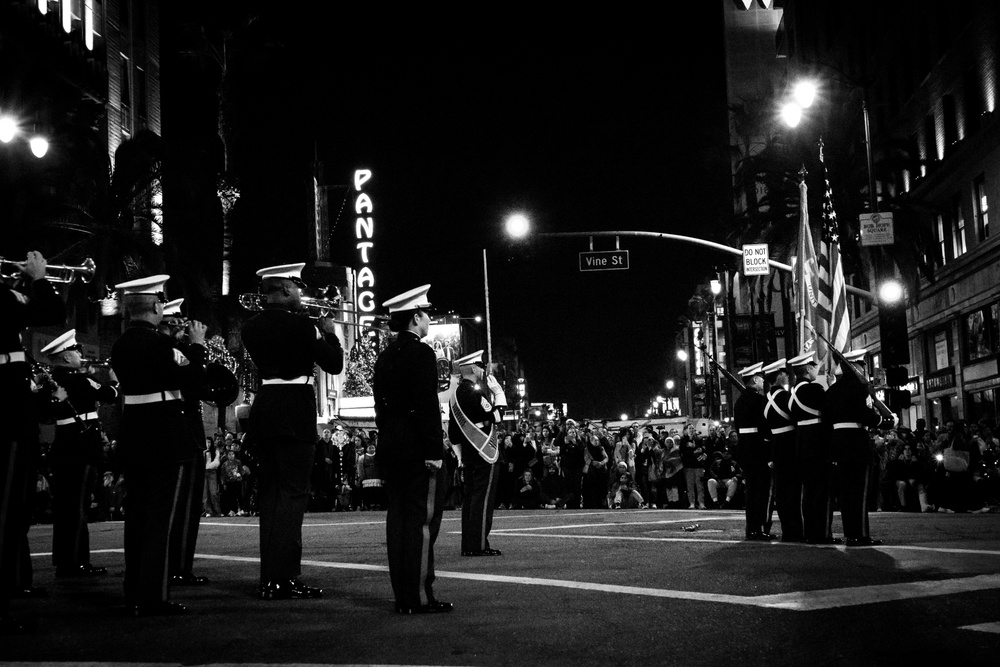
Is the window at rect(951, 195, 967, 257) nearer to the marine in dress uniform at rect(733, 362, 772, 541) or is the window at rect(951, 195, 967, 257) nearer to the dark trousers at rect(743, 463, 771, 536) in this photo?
the marine in dress uniform at rect(733, 362, 772, 541)

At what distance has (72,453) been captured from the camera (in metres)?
10.4

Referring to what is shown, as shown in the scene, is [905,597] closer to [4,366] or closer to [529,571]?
[529,571]

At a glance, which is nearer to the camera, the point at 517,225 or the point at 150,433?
the point at 150,433

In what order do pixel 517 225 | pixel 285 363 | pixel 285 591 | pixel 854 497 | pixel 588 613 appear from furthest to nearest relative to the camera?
pixel 517 225 < pixel 854 497 < pixel 285 363 < pixel 285 591 < pixel 588 613

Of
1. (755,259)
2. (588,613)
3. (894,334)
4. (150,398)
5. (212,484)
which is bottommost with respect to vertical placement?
(588,613)

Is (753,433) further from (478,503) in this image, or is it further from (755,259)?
(755,259)

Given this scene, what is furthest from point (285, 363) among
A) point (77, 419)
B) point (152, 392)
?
point (77, 419)

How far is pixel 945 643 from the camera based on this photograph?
18.3ft

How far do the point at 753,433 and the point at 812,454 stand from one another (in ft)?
3.56

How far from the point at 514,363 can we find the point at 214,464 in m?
145

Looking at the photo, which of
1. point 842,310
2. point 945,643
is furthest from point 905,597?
point 842,310

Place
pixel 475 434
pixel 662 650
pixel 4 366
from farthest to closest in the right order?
pixel 475 434 < pixel 4 366 < pixel 662 650

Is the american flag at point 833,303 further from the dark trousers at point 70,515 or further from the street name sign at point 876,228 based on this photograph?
the dark trousers at point 70,515

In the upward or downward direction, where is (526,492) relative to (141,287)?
downward
